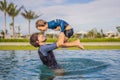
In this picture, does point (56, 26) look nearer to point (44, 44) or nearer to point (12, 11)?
point (44, 44)

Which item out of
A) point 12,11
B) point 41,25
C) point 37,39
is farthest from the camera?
point 12,11

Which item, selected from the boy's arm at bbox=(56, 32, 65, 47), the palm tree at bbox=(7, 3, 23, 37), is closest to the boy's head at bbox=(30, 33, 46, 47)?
the boy's arm at bbox=(56, 32, 65, 47)

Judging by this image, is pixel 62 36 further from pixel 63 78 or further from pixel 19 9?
pixel 19 9

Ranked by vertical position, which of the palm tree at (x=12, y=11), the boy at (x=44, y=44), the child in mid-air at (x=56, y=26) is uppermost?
the palm tree at (x=12, y=11)

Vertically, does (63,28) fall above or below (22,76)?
above

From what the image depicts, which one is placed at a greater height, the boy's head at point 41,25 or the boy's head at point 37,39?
the boy's head at point 41,25

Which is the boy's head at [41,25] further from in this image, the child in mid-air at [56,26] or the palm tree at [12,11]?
Result: the palm tree at [12,11]

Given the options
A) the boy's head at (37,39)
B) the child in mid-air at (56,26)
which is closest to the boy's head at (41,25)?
the child in mid-air at (56,26)

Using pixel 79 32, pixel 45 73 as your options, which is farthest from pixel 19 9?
pixel 45 73

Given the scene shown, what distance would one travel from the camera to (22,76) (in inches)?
357

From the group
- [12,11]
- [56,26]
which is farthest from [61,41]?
[12,11]

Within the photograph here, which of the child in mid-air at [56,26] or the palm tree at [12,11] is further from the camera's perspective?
the palm tree at [12,11]

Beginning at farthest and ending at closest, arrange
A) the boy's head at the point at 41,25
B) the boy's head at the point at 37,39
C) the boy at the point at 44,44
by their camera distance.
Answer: the boy's head at the point at 37,39 < the boy at the point at 44,44 < the boy's head at the point at 41,25

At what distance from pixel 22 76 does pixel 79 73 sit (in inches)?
73.2
